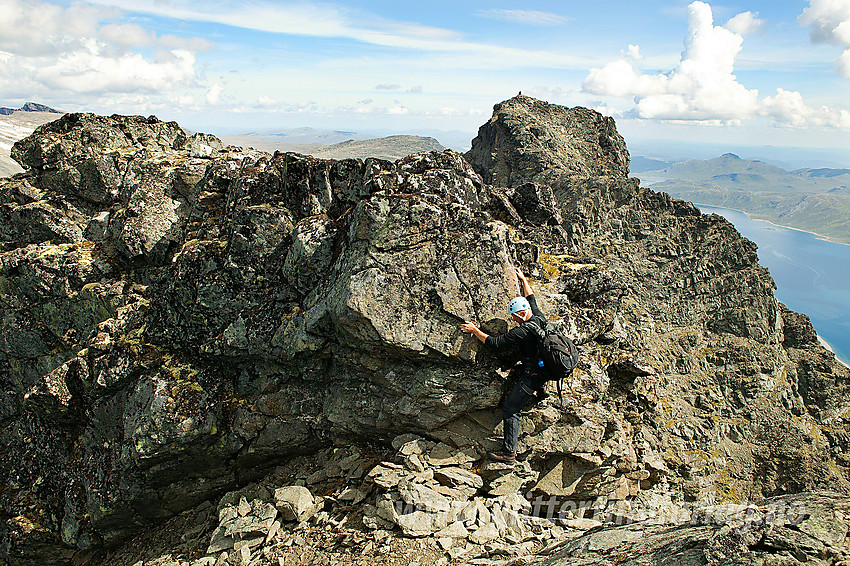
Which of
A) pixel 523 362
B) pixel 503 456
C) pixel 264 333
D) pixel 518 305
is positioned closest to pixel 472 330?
pixel 518 305

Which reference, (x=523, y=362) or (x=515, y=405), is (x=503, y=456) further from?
(x=523, y=362)

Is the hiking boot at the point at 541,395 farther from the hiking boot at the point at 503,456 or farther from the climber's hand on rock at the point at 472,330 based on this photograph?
the climber's hand on rock at the point at 472,330

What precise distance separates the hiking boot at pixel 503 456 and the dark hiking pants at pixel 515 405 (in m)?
0.11

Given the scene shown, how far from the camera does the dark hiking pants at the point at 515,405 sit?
42.8 feet

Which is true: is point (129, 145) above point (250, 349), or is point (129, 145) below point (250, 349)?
above

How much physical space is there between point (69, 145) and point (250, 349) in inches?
610

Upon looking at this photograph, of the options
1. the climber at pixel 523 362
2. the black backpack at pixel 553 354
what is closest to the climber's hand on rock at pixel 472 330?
the climber at pixel 523 362

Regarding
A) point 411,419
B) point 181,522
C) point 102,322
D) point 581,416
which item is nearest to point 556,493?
point 581,416

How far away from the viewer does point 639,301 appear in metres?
51.7

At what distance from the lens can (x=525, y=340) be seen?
41.8 ft

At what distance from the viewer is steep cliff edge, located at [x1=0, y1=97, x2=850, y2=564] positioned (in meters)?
13.8

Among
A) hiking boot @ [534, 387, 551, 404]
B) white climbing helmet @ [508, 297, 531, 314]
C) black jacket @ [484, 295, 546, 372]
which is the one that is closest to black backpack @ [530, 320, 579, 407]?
black jacket @ [484, 295, 546, 372]

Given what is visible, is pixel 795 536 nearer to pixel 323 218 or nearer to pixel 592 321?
pixel 592 321

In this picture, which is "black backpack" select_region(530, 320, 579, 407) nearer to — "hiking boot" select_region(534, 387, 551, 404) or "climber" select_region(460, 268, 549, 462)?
"climber" select_region(460, 268, 549, 462)
